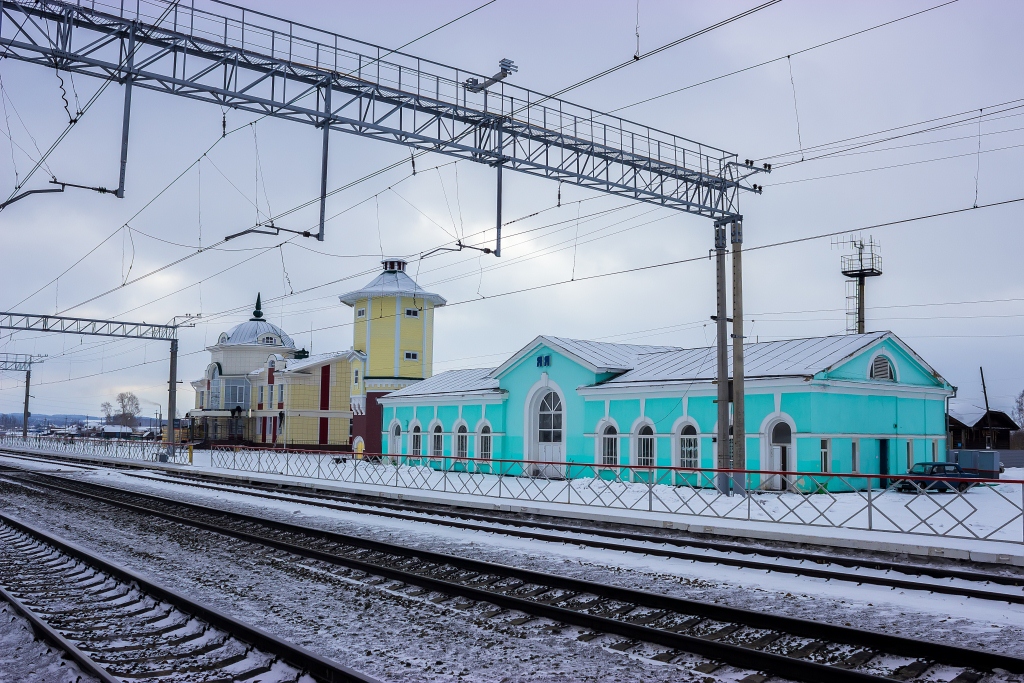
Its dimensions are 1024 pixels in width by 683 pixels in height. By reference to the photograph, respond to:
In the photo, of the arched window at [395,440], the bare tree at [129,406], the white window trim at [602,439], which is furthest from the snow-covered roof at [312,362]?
the bare tree at [129,406]

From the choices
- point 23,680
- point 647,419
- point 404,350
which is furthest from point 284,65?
point 404,350

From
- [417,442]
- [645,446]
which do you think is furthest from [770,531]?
[417,442]

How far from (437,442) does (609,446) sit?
11888 millimetres

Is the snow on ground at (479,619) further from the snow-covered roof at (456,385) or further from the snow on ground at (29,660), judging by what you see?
the snow-covered roof at (456,385)

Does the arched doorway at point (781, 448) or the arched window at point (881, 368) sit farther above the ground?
the arched window at point (881, 368)

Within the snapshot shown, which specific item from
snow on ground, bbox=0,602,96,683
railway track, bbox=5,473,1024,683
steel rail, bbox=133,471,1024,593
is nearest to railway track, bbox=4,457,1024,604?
steel rail, bbox=133,471,1024,593

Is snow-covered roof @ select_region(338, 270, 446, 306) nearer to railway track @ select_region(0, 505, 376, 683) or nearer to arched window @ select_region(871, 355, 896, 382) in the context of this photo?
arched window @ select_region(871, 355, 896, 382)

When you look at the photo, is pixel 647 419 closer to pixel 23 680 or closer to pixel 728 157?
pixel 728 157

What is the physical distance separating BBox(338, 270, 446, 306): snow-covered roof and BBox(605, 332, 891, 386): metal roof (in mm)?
21452

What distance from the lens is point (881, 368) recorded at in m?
28.1

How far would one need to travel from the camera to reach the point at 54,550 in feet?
47.4

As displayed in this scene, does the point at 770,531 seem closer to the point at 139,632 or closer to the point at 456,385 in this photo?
the point at 139,632

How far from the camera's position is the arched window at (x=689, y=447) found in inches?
1124

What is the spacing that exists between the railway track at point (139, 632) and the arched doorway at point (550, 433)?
73.8 feet
